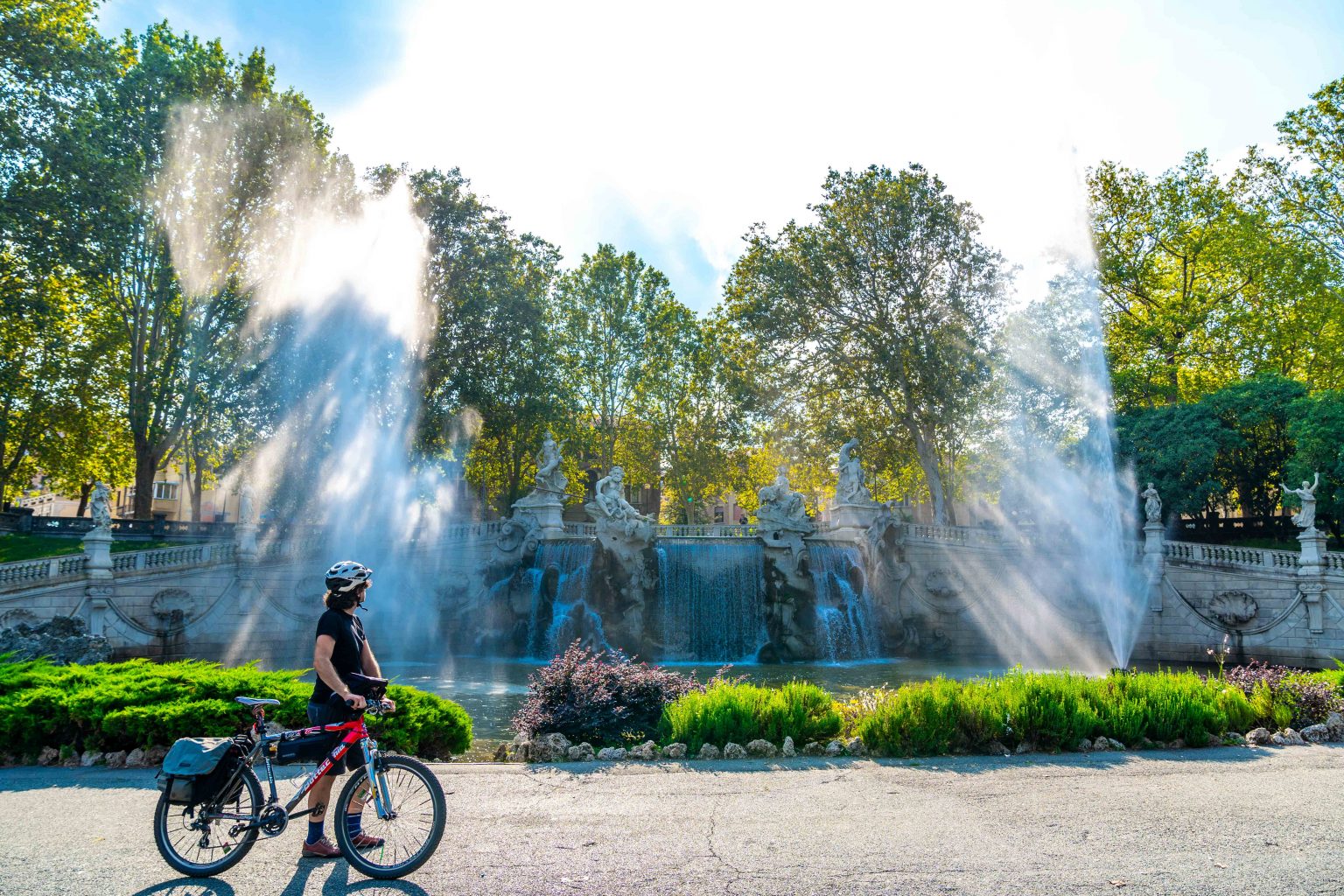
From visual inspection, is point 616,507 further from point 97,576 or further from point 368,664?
point 368,664

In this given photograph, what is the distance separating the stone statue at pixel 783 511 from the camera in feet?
101

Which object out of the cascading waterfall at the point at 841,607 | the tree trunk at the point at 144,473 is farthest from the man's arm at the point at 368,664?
the tree trunk at the point at 144,473

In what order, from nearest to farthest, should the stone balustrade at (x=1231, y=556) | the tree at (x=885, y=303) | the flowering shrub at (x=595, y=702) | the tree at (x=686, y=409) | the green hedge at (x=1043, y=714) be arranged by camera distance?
the green hedge at (x=1043, y=714), the flowering shrub at (x=595, y=702), the stone balustrade at (x=1231, y=556), the tree at (x=885, y=303), the tree at (x=686, y=409)

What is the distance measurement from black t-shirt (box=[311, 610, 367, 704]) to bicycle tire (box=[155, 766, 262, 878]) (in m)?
0.68

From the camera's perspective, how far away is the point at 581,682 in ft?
34.3

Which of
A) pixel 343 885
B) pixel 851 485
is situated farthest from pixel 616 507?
pixel 343 885

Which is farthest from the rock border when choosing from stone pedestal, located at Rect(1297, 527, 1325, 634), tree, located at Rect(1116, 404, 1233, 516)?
A: tree, located at Rect(1116, 404, 1233, 516)

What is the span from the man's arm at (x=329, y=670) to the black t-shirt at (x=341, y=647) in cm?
4

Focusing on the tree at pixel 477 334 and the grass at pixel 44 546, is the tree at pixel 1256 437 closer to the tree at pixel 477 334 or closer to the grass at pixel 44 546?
the tree at pixel 477 334

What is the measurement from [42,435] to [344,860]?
39553 millimetres

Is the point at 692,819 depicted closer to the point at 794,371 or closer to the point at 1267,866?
the point at 1267,866

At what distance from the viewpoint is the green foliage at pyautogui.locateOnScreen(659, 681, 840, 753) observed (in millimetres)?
9844

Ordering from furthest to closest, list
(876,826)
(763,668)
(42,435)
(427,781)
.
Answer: (42,435), (763,668), (876,826), (427,781)

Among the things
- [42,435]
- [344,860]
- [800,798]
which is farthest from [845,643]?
[42,435]
